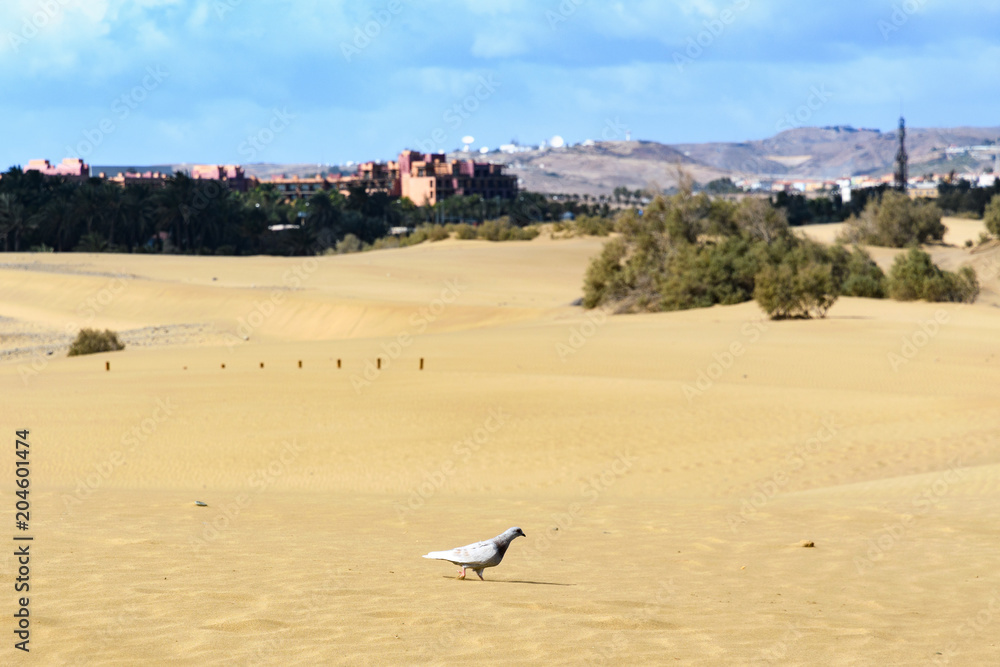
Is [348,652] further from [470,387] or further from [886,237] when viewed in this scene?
[886,237]

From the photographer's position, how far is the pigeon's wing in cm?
659

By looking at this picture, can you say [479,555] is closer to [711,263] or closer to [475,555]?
[475,555]

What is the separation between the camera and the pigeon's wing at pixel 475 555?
21.6 ft

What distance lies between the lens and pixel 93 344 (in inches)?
1123

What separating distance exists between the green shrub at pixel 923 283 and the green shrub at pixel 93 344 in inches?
A: 930

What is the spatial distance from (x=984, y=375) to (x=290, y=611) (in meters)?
17.5

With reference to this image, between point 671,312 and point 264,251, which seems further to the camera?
point 264,251

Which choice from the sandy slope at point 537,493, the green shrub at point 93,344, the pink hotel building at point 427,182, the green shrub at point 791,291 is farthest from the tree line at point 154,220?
the pink hotel building at point 427,182

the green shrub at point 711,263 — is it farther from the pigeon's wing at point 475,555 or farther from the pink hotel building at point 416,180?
the pink hotel building at point 416,180

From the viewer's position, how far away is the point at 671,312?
32375 millimetres

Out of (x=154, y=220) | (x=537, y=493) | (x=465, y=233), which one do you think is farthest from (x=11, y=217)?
(x=537, y=493)

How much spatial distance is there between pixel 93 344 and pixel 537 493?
20.1 metres

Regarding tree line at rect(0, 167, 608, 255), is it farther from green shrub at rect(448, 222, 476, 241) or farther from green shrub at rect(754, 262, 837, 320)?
green shrub at rect(754, 262, 837, 320)

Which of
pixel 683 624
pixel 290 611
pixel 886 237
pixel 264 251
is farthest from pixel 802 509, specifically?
pixel 264 251
